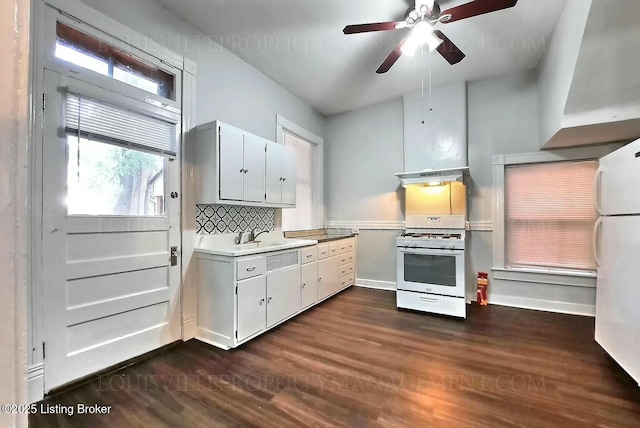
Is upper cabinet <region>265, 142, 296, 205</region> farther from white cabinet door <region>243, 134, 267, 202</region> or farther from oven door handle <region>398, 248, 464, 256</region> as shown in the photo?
oven door handle <region>398, 248, 464, 256</region>

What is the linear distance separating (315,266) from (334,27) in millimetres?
2701

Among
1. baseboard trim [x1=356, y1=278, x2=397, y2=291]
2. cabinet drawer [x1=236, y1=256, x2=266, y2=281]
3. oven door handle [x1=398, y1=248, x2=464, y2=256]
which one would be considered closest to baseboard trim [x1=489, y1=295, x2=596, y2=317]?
oven door handle [x1=398, y1=248, x2=464, y2=256]

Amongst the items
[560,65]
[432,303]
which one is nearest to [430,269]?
[432,303]

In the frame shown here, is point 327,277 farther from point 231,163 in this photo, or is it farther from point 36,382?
point 36,382

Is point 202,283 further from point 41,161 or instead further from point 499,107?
point 499,107

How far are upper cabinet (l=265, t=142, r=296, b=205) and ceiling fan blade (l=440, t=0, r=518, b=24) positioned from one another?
2077mm

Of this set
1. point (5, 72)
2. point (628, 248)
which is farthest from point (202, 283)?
point (628, 248)

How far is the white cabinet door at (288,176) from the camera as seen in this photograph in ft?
11.3

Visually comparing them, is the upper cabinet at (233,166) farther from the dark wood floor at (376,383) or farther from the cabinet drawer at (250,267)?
the dark wood floor at (376,383)

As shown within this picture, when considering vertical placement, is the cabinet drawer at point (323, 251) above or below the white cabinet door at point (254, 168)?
below

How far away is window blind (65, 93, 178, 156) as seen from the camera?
193 cm

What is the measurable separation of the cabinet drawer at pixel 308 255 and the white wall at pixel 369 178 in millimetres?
1356

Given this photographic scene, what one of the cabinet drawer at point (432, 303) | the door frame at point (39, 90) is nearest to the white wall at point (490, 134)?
the cabinet drawer at point (432, 303)

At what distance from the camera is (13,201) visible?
0.32 metres
